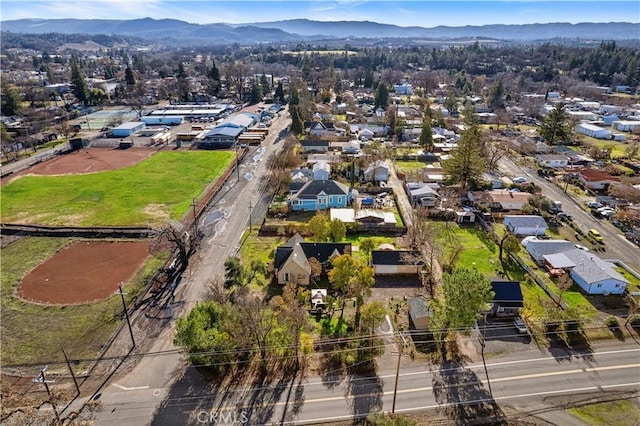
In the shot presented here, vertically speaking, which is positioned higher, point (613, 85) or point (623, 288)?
point (613, 85)

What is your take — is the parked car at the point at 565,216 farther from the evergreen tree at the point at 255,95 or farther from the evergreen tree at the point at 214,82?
the evergreen tree at the point at 214,82

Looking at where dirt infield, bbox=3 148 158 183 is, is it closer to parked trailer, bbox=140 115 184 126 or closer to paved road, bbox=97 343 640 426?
parked trailer, bbox=140 115 184 126

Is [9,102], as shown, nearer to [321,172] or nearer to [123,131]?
[123,131]

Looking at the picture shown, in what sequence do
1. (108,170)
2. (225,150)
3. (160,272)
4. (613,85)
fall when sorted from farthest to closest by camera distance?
1. (613,85)
2. (225,150)
3. (108,170)
4. (160,272)

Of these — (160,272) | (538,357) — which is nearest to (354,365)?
(538,357)

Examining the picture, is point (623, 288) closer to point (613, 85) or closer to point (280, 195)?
point (280, 195)

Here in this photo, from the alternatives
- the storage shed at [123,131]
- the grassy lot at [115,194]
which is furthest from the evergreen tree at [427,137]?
the storage shed at [123,131]

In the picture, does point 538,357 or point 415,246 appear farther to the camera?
point 415,246
